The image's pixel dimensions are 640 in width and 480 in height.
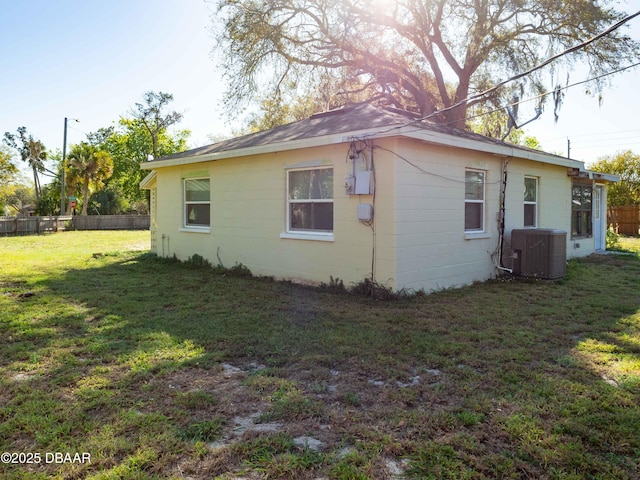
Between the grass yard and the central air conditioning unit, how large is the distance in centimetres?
144

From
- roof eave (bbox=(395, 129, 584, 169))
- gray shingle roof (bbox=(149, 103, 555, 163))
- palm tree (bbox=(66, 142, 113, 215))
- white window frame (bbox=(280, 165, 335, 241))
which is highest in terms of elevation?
palm tree (bbox=(66, 142, 113, 215))

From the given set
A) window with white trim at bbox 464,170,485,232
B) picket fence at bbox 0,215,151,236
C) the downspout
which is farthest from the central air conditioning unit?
picket fence at bbox 0,215,151,236

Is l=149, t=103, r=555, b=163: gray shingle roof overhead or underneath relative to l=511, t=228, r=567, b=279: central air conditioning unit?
overhead

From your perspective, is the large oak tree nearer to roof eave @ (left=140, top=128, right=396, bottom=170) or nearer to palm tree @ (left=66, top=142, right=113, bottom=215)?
roof eave @ (left=140, top=128, right=396, bottom=170)

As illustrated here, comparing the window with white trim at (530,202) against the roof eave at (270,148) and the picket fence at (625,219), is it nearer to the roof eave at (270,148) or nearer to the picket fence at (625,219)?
the roof eave at (270,148)

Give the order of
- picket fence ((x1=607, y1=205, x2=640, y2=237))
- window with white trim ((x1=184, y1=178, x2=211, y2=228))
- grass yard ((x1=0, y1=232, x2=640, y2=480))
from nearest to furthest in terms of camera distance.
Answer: grass yard ((x1=0, y1=232, x2=640, y2=480))
window with white trim ((x1=184, y1=178, x2=211, y2=228))
picket fence ((x1=607, y1=205, x2=640, y2=237))

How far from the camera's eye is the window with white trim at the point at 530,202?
9641mm

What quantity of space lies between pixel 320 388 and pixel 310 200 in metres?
4.85

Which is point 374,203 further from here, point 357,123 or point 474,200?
point 474,200

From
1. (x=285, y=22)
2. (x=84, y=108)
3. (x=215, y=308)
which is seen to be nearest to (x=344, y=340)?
(x=215, y=308)

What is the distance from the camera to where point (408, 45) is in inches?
691

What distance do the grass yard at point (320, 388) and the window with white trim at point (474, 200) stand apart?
2006 millimetres

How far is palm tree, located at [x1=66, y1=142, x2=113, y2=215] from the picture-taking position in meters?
30.0

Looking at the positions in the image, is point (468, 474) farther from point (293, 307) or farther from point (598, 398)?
point (293, 307)
